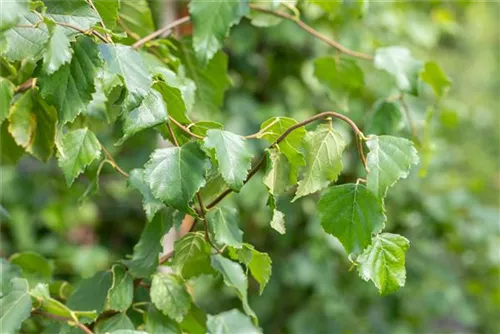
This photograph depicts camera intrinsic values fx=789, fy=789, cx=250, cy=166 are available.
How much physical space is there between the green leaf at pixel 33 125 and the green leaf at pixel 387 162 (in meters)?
0.36

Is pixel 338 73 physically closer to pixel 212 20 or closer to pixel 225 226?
pixel 212 20

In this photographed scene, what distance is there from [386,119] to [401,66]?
82mm

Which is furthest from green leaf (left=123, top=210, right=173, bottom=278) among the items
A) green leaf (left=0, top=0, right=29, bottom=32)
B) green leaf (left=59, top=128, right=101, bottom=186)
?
green leaf (left=0, top=0, right=29, bottom=32)

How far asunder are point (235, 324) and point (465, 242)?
1599 mm

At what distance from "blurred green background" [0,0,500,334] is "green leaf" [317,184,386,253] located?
1316mm

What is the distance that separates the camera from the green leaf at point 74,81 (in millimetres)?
658

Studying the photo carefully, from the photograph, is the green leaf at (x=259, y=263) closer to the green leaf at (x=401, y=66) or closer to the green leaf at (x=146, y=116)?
the green leaf at (x=146, y=116)

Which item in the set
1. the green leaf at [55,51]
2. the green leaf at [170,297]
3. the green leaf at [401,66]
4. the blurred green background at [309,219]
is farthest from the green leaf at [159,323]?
the blurred green background at [309,219]

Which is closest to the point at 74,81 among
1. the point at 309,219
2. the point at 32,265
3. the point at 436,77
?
the point at 32,265

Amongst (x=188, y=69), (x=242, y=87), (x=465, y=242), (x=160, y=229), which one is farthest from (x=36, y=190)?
(x=160, y=229)

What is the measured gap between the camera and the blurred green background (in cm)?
216

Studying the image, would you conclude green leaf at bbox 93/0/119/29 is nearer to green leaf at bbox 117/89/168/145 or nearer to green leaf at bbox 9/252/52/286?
green leaf at bbox 117/89/168/145

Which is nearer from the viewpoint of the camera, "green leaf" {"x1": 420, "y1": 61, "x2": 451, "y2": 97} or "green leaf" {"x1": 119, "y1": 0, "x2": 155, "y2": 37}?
"green leaf" {"x1": 119, "y1": 0, "x2": 155, "y2": 37}

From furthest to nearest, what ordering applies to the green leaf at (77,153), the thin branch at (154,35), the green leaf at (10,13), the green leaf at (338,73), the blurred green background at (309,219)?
the blurred green background at (309,219), the green leaf at (338,73), the thin branch at (154,35), the green leaf at (77,153), the green leaf at (10,13)
